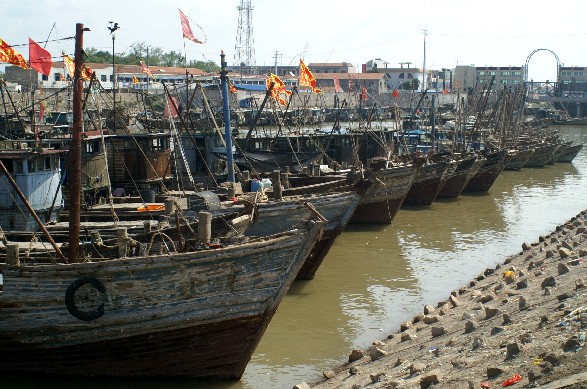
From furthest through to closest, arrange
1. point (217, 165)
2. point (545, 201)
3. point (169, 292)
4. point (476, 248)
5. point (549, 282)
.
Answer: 1. point (545, 201)
2. point (217, 165)
3. point (476, 248)
4. point (549, 282)
5. point (169, 292)

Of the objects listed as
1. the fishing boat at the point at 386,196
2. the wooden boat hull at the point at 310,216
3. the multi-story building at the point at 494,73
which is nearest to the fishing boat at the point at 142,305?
the wooden boat hull at the point at 310,216

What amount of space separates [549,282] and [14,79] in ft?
201

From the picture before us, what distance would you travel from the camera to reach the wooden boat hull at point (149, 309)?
485 inches

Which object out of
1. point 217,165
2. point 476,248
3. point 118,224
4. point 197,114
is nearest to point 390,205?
point 476,248

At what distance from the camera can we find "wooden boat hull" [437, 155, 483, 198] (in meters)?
37.8

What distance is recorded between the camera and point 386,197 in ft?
97.0

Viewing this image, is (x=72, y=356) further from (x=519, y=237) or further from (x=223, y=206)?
(x=519, y=237)

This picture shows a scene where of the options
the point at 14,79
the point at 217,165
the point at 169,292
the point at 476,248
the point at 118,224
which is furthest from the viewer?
the point at 14,79

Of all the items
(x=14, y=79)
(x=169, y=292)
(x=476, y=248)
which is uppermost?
(x=14, y=79)

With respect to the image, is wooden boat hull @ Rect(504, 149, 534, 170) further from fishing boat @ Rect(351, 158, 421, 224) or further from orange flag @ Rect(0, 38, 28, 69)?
orange flag @ Rect(0, 38, 28, 69)

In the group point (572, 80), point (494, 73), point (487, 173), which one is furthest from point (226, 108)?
point (572, 80)

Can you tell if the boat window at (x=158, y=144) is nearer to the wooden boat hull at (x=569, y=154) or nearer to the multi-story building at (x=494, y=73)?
the wooden boat hull at (x=569, y=154)

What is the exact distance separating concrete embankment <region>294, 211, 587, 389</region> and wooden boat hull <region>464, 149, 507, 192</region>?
22.6 meters

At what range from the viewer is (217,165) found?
31.7 m
